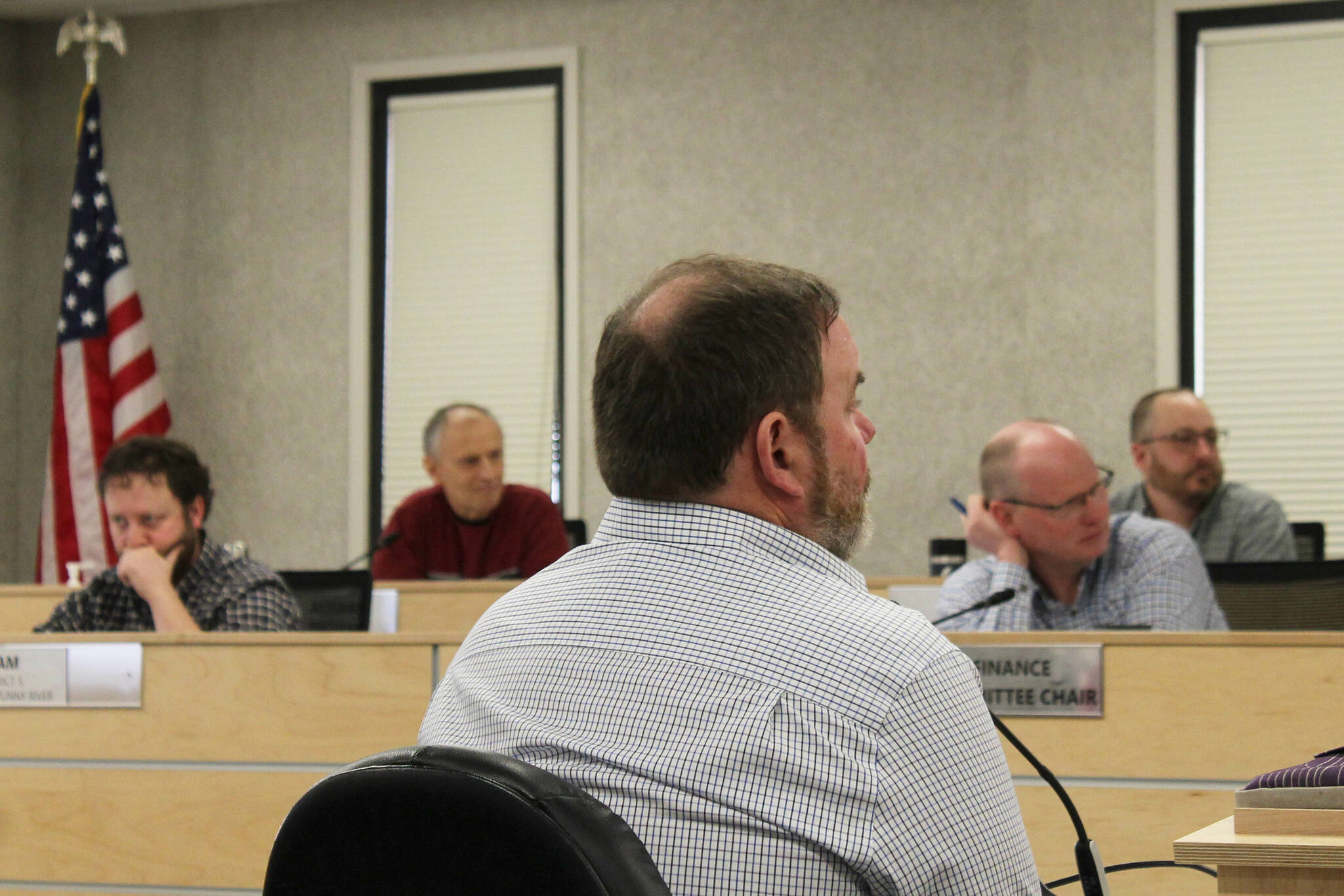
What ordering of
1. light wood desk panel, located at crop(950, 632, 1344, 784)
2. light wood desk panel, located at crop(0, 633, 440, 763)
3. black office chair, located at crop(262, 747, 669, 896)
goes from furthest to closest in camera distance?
light wood desk panel, located at crop(0, 633, 440, 763), light wood desk panel, located at crop(950, 632, 1344, 784), black office chair, located at crop(262, 747, 669, 896)

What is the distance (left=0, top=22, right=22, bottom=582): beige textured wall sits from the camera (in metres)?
6.46

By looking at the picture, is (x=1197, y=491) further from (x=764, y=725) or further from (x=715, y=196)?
(x=764, y=725)

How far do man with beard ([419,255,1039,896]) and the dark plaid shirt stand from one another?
1988mm

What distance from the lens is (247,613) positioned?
2.91 meters

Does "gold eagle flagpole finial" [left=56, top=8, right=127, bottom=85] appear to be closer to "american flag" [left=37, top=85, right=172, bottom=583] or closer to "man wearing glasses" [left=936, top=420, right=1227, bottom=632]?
"american flag" [left=37, top=85, right=172, bottom=583]

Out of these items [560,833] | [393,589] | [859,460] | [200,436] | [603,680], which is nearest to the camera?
[560,833]

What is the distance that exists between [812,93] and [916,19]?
50 cm

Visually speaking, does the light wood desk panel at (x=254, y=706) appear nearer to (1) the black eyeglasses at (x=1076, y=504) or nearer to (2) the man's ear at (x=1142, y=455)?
(1) the black eyeglasses at (x=1076, y=504)

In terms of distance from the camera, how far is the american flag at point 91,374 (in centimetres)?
597

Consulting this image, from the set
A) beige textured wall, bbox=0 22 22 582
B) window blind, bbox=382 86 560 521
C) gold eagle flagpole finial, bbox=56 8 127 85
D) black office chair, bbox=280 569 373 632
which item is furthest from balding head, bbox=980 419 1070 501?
beige textured wall, bbox=0 22 22 582

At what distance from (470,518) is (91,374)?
2243 millimetres

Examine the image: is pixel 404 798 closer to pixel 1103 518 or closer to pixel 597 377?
pixel 597 377

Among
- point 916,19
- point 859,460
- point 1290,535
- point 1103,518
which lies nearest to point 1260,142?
point 916,19

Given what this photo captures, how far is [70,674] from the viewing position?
235 cm
